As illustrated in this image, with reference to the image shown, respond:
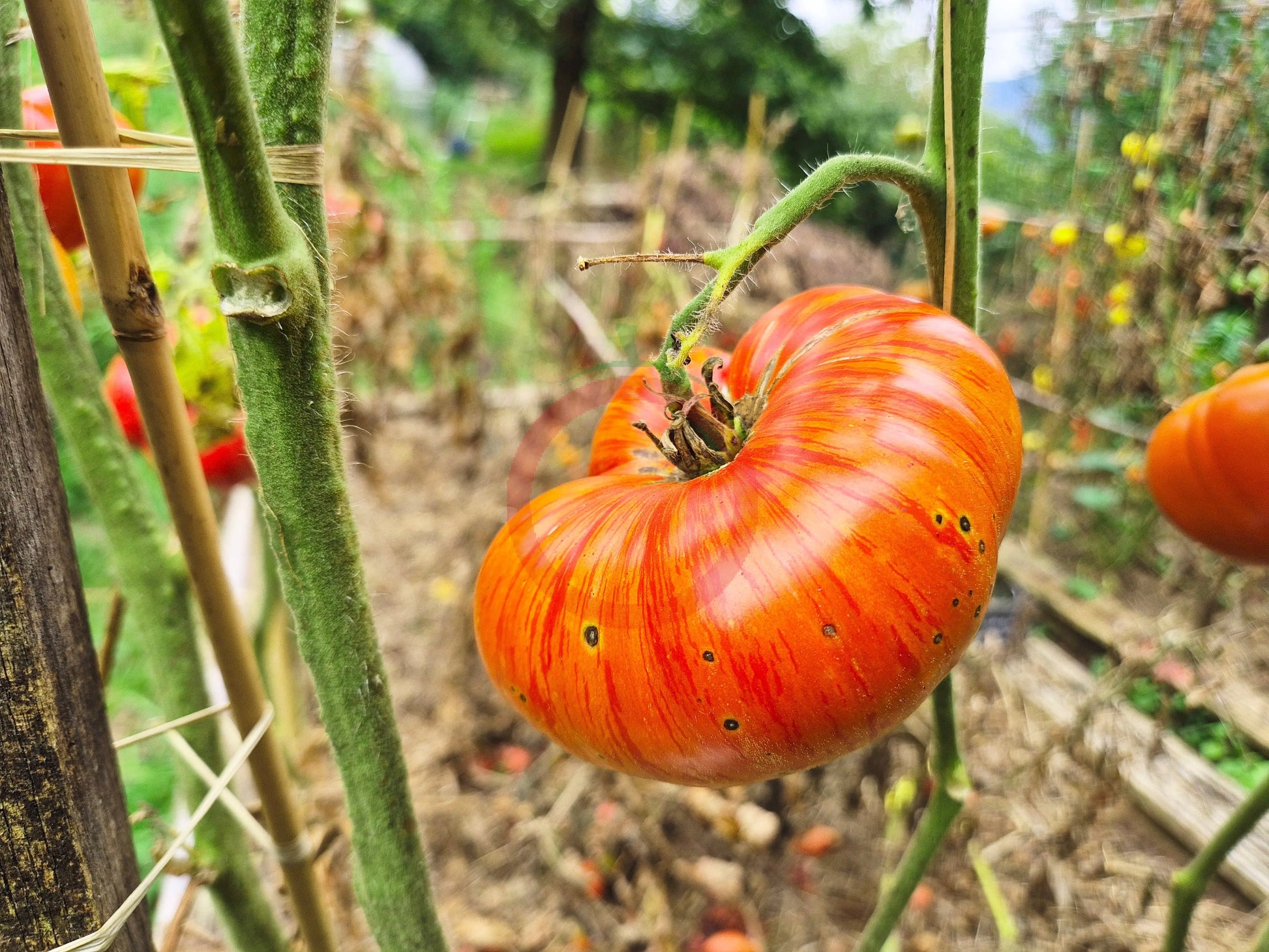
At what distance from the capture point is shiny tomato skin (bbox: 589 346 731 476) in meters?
0.61

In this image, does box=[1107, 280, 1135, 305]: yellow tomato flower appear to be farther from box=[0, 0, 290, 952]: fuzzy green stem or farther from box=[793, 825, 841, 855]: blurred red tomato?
box=[0, 0, 290, 952]: fuzzy green stem

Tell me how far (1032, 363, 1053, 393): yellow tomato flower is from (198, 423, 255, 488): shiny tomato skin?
2808 millimetres

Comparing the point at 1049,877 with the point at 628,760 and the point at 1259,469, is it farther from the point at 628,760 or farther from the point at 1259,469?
the point at 628,760

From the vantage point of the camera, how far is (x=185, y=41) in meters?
0.33

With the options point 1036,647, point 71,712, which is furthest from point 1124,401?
point 71,712

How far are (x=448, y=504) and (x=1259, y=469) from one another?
8.84ft

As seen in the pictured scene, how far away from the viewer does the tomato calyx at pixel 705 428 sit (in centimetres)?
53

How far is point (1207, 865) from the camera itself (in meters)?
0.82

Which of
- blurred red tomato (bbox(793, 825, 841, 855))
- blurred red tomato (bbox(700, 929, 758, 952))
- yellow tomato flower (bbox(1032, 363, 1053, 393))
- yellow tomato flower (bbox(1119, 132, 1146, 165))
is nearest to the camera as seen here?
blurred red tomato (bbox(700, 929, 758, 952))

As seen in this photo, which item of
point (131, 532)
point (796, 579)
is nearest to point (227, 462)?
point (131, 532)

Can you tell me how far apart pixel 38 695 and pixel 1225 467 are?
1013 millimetres

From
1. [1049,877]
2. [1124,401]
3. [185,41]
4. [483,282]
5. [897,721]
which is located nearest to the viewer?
[185,41]

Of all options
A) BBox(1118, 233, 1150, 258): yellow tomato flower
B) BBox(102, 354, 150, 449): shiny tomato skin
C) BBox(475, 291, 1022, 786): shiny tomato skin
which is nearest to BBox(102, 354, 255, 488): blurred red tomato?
BBox(102, 354, 150, 449): shiny tomato skin

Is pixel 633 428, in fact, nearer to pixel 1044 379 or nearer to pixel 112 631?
pixel 112 631
